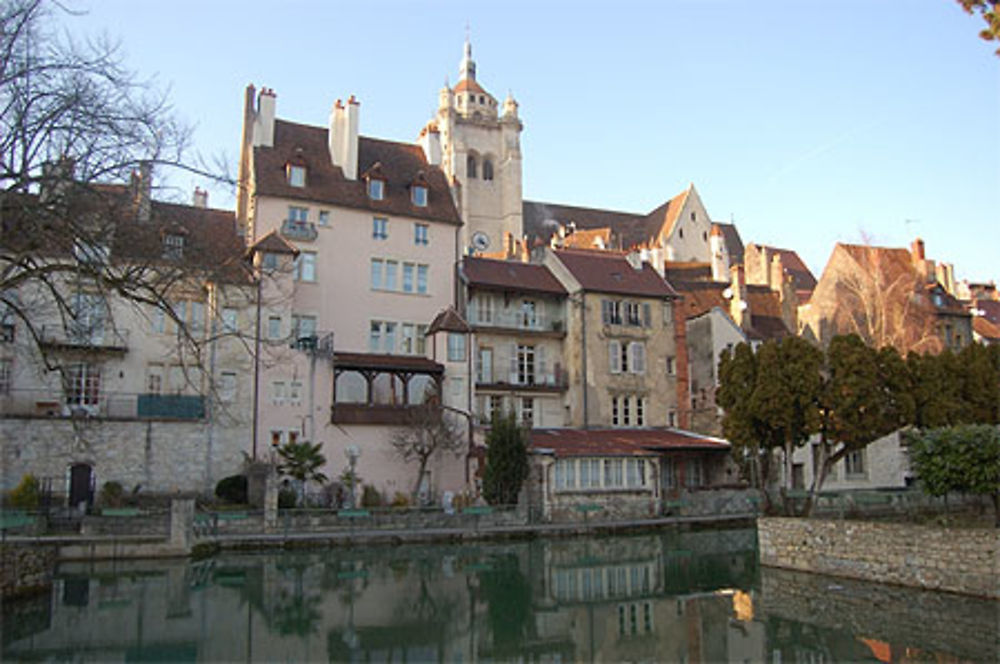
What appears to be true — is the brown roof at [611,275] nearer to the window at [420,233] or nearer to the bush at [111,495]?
the window at [420,233]

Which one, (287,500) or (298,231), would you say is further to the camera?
(298,231)

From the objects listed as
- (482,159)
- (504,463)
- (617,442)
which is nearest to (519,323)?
(617,442)

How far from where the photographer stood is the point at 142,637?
49.4ft

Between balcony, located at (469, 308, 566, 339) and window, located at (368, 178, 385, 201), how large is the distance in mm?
7052

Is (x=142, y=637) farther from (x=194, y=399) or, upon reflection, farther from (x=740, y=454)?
(x=740, y=454)

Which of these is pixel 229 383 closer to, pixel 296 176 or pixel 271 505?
pixel 271 505

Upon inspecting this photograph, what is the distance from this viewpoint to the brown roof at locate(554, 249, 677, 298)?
4369 centimetres

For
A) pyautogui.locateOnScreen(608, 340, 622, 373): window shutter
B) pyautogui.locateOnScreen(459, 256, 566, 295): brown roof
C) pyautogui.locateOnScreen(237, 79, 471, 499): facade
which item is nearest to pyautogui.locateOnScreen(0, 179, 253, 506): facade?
pyautogui.locateOnScreen(237, 79, 471, 499): facade

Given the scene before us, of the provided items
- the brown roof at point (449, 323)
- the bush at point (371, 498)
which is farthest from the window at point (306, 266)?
the bush at point (371, 498)

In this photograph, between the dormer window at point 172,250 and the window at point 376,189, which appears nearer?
the dormer window at point 172,250

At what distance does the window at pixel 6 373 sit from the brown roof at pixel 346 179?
12196 millimetres

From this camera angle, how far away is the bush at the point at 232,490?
31.8 m

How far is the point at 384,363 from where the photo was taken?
36.0 meters

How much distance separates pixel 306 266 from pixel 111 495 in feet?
41.8
